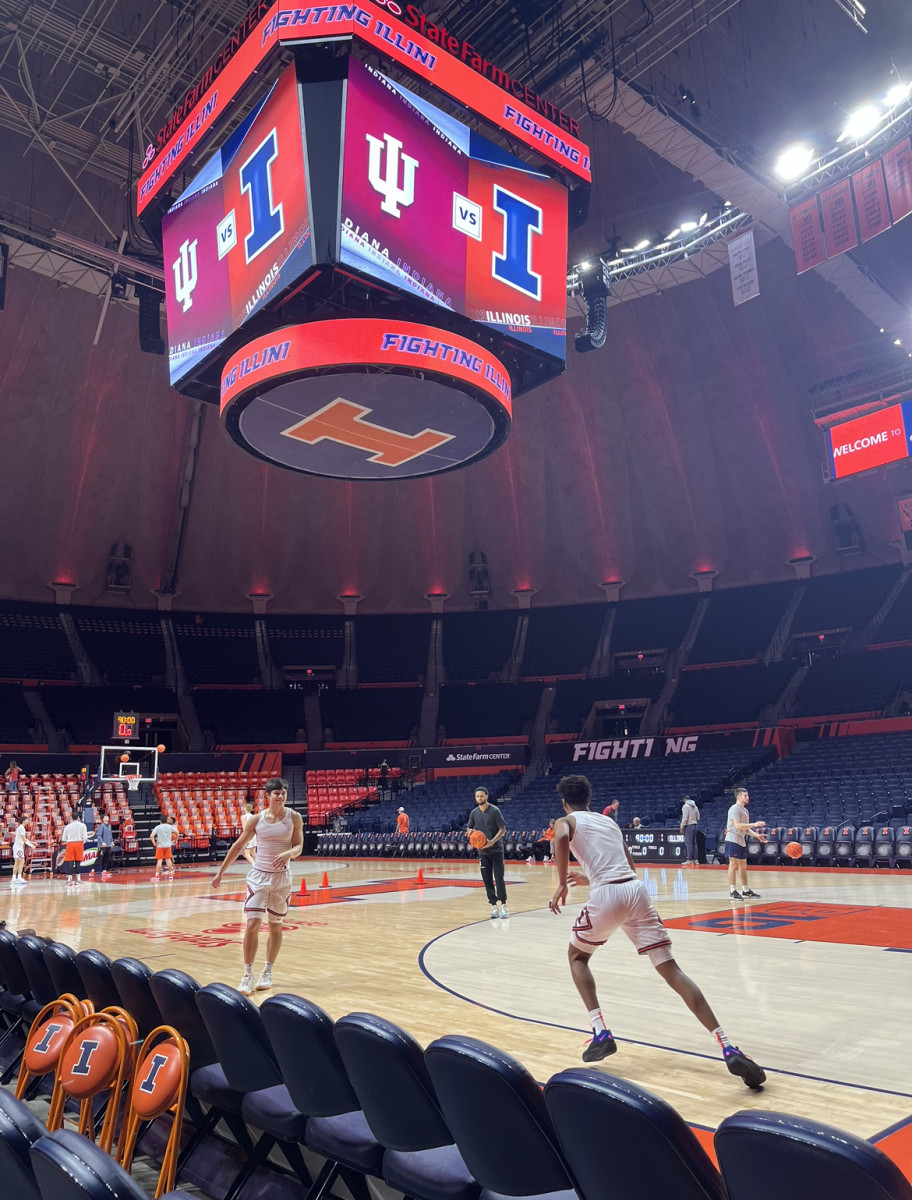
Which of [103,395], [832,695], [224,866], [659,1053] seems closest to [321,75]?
[224,866]

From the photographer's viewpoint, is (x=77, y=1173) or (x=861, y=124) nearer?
(x=77, y=1173)

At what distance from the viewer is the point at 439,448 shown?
45.8 ft

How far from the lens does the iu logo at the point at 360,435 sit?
41.2ft

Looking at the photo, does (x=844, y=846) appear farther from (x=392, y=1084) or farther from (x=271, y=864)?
Answer: (x=392, y=1084)

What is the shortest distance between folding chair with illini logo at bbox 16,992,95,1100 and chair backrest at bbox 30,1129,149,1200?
2149 millimetres

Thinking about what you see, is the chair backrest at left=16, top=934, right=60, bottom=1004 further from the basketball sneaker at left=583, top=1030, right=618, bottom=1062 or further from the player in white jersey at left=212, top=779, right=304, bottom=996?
the basketball sneaker at left=583, top=1030, right=618, bottom=1062

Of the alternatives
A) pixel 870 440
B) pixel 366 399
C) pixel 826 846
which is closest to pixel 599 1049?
pixel 366 399

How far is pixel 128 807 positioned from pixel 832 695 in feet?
77.9

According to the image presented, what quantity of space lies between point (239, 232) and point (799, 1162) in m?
11.9

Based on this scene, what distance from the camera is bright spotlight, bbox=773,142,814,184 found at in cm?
1648

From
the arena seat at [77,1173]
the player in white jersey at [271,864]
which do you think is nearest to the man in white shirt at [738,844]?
the player in white jersey at [271,864]

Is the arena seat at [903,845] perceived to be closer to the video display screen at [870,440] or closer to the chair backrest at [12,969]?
the video display screen at [870,440]

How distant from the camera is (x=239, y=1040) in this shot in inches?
135

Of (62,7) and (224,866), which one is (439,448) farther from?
(62,7)
